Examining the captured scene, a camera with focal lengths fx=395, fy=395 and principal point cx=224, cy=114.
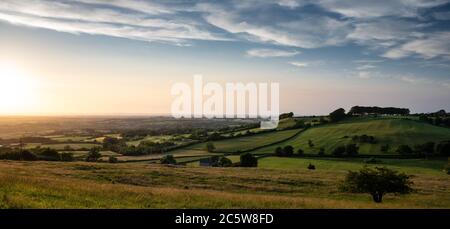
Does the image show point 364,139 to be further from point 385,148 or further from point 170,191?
point 170,191

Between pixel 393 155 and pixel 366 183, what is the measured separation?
83.2 metres

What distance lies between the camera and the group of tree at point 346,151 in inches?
4865

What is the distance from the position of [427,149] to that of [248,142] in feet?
188

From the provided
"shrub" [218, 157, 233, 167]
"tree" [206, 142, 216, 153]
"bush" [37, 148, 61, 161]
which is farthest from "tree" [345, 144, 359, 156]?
"bush" [37, 148, 61, 161]

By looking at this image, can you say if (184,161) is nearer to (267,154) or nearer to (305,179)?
(267,154)

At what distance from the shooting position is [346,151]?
125m

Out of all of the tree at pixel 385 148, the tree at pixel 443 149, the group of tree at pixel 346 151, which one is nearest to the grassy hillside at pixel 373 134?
the tree at pixel 385 148

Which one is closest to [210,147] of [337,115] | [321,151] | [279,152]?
[279,152]

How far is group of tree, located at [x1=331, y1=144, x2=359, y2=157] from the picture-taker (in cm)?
12356

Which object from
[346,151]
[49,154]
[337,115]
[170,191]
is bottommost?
[346,151]

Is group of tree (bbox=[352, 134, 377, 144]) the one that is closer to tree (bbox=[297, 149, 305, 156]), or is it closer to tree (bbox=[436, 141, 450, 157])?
tree (bbox=[436, 141, 450, 157])

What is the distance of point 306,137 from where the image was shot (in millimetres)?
143875

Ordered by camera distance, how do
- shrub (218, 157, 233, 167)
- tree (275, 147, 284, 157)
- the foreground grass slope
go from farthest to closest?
tree (275, 147, 284, 157), shrub (218, 157, 233, 167), the foreground grass slope

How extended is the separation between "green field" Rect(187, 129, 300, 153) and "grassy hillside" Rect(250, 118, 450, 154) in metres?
5.59
